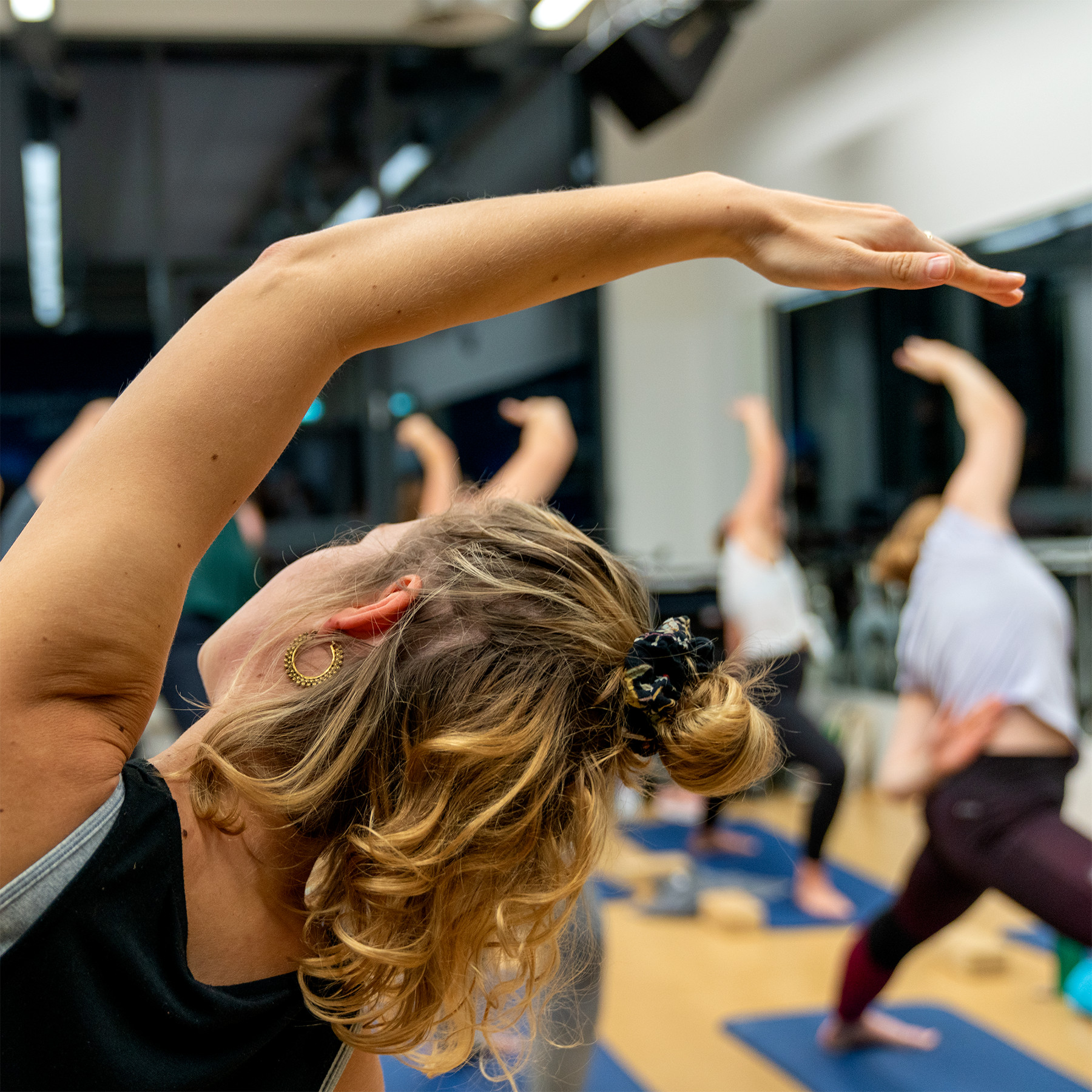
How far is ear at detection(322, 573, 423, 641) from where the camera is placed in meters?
0.81

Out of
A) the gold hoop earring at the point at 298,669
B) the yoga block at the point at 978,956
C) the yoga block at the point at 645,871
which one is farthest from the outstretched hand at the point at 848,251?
the yoga block at the point at 645,871

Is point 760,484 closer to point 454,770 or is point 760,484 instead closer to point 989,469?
point 989,469

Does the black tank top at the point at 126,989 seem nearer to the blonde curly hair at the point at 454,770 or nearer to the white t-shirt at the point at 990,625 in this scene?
the blonde curly hair at the point at 454,770

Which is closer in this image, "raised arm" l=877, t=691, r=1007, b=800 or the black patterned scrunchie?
the black patterned scrunchie

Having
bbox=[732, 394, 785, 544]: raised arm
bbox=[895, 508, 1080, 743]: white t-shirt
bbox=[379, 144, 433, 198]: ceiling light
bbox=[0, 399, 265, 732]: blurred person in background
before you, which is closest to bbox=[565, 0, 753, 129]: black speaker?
bbox=[732, 394, 785, 544]: raised arm

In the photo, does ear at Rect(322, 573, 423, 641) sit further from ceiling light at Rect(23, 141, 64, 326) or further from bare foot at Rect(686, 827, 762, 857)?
ceiling light at Rect(23, 141, 64, 326)

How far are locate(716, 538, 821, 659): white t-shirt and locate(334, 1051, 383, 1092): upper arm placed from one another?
3065 mm

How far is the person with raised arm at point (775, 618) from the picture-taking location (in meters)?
3.87

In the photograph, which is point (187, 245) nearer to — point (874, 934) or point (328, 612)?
point (874, 934)

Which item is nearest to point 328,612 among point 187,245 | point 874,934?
point 874,934

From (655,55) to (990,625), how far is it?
3.44 meters

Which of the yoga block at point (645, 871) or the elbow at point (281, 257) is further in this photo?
the yoga block at point (645, 871)

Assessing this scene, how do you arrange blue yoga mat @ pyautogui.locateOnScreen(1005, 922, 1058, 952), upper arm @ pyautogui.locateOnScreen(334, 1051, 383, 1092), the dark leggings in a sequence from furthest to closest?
the dark leggings → blue yoga mat @ pyautogui.locateOnScreen(1005, 922, 1058, 952) → upper arm @ pyautogui.locateOnScreen(334, 1051, 383, 1092)

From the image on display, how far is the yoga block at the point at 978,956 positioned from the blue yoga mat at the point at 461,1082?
1.33 m
